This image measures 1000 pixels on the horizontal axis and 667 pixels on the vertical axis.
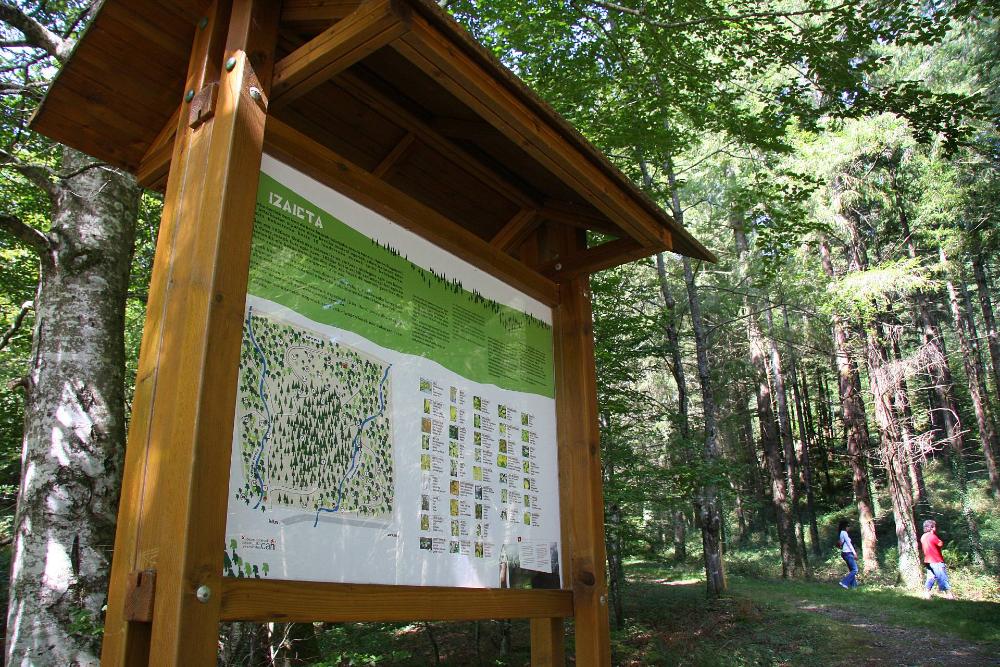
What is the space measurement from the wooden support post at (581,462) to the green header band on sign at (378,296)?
9.1 inches

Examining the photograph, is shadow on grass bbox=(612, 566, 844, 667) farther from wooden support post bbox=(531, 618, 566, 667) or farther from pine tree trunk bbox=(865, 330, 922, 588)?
wooden support post bbox=(531, 618, 566, 667)

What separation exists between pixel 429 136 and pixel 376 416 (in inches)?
53.8

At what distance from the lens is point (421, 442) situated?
8.23ft

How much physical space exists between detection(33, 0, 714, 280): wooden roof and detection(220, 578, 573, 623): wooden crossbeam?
140 cm

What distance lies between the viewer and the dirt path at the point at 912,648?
857cm

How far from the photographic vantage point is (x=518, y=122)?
2.53 metres

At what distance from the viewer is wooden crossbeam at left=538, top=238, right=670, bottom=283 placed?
139 inches

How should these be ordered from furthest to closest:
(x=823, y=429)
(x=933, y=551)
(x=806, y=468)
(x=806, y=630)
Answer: (x=823, y=429) → (x=806, y=468) → (x=933, y=551) → (x=806, y=630)

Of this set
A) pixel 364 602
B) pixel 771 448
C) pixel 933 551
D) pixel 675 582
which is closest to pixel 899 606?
pixel 933 551

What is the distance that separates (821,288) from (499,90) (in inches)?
686

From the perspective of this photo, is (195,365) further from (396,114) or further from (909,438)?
(909,438)

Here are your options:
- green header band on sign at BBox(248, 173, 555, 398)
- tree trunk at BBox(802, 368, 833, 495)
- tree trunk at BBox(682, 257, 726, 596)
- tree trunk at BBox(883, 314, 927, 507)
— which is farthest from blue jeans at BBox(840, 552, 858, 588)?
green header band on sign at BBox(248, 173, 555, 398)

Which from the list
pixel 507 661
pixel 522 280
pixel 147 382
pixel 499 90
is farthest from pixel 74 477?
pixel 507 661

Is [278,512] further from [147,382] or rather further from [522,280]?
[522,280]
